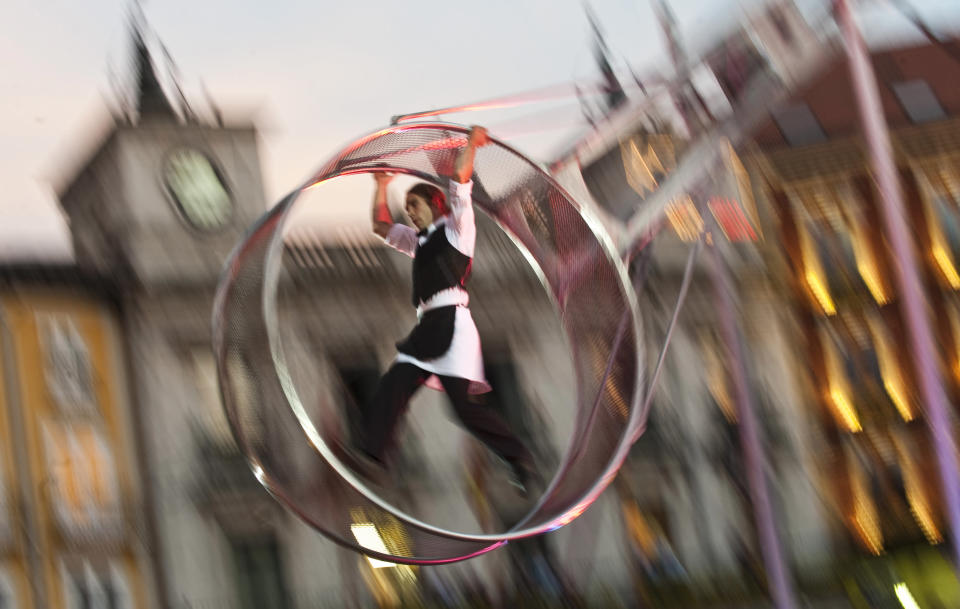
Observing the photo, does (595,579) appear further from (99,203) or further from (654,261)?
(99,203)

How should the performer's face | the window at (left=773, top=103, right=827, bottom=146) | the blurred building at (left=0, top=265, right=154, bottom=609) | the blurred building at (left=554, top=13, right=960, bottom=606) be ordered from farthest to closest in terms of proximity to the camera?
the window at (left=773, top=103, right=827, bottom=146), the blurred building at (left=554, top=13, right=960, bottom=606), the blurred building at (left=0, top=265, right=154, bottom=609), the performer's face

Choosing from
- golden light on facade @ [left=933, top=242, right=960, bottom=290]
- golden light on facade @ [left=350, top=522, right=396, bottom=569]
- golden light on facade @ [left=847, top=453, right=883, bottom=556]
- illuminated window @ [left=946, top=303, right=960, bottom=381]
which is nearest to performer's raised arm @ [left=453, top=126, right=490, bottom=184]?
golden light on facade @ [left=350, top=522, right=396, bottom=569]

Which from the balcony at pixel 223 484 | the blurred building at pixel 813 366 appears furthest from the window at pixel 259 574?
the blurred building at pixel 813 366

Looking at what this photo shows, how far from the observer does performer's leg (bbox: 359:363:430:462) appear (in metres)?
8.87

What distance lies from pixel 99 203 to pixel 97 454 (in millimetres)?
3343

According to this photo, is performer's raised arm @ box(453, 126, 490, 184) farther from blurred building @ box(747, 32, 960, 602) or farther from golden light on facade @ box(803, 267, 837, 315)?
golden light on facade @ box(803, 267, 837, 315)

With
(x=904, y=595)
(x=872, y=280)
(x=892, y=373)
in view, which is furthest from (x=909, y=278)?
(x=872, y=280)

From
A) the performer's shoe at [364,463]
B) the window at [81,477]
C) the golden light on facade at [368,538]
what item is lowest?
the golden light on facade at [368,538]

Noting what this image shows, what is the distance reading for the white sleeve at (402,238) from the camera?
9.34 m

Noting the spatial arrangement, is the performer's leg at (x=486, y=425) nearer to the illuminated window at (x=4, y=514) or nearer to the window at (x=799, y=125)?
the illuminated window at (x=4, y=514)

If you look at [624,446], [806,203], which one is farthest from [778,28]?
[806,203]

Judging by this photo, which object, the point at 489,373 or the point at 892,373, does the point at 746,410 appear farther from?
the point at 892,373

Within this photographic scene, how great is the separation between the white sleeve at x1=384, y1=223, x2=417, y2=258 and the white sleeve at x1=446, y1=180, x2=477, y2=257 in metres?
0.41

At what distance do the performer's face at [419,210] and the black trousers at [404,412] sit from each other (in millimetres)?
838
